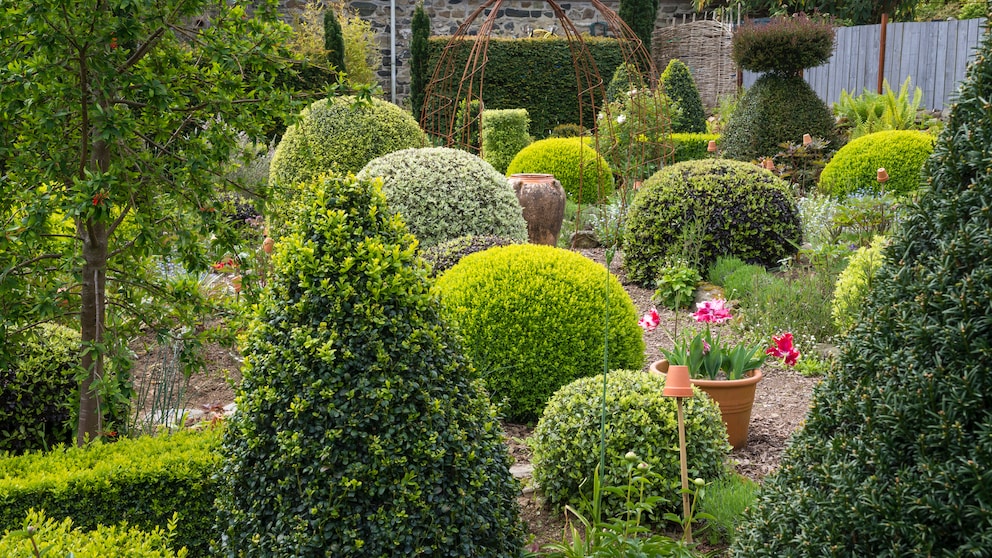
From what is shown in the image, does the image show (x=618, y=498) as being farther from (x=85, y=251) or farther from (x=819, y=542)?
(x=85, y=251)

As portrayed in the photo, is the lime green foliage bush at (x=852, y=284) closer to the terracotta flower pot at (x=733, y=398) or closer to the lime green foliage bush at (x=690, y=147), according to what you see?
the terracotta flower pot at (x=733, y=398)

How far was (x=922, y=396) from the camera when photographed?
1.56m

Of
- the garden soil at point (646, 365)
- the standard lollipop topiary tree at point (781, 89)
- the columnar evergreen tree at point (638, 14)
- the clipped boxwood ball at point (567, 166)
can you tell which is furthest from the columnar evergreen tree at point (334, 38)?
the garden soil at point (646, 365)

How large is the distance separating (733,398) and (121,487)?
2.66 meters

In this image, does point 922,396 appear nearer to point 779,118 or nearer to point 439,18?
point 779,118

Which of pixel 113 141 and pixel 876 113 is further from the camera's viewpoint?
pixel 876 113

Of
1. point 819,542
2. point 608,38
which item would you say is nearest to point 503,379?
point 819,542

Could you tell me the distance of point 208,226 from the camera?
115 inches

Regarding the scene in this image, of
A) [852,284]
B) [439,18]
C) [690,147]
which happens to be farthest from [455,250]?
[439,18]

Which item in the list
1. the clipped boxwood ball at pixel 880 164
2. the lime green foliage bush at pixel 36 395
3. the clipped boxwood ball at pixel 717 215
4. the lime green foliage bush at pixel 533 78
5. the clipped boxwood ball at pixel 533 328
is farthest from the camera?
the lime green foliage bush at pixel 533 78

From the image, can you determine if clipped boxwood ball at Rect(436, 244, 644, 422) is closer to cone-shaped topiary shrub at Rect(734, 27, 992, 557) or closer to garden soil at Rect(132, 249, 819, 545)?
garden soil at Rect(132, 249, 819, 545)

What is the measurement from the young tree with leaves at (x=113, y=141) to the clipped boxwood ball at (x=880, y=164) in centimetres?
748

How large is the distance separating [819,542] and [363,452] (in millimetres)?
1178

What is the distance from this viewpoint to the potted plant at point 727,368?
156 inches
